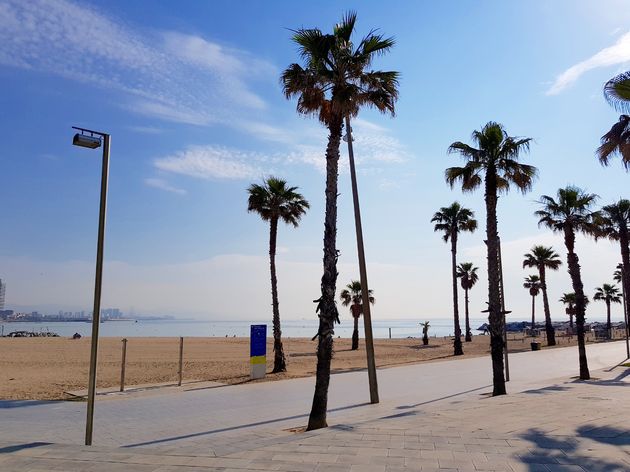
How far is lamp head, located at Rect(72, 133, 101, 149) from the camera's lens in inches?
360

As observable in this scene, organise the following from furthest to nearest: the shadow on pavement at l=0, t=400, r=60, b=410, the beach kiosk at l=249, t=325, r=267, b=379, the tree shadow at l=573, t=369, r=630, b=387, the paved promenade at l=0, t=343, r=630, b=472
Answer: the beach kiosk at l=249, t=325, r=267, b=379 < the tree shadow at l=573, t=369, r=630, b=387 < the shadow on pavement at l=0, t=400, r=60, b=410 < the paved promenade at l=0, t=343, r=630, b=472

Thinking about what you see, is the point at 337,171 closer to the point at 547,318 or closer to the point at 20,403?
the point at 20,403

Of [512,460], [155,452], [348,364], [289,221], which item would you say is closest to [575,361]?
[348,364]

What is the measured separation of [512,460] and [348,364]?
2142cm

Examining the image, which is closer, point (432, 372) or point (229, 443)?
point (229, 443)

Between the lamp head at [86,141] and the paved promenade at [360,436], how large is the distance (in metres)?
4.95

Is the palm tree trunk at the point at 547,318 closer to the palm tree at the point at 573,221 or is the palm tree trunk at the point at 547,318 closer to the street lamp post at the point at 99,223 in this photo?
the palm tree at the point at 573,221

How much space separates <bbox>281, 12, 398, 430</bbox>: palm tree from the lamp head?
4714 mm

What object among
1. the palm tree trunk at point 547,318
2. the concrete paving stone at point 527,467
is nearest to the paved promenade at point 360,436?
the concrete paving stone at point 527,467

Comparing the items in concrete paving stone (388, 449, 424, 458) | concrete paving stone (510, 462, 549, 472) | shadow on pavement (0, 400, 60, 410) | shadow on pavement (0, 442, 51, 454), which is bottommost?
shadow on pavement (0, 400, 60, 410)

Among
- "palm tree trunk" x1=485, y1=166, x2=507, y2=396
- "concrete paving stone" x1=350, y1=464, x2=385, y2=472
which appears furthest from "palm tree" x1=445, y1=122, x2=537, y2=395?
"concrete paving stone" x1=350, y1=464, x2=385, y2=472

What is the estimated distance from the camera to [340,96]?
11906mm

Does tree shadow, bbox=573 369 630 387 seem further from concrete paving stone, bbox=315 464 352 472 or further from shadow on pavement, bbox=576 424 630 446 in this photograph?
concrete paving stone, bbox=315 464 352 472

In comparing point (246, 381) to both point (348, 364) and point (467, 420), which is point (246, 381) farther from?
point (467, 420)
